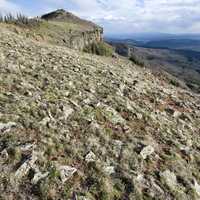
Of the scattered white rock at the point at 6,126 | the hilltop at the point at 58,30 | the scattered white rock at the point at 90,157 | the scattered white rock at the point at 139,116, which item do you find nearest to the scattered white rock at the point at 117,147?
the scattered white rock at the point at 90,157

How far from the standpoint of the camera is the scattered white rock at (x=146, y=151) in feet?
49.2

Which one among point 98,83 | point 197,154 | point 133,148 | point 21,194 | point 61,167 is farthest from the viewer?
point 98,83

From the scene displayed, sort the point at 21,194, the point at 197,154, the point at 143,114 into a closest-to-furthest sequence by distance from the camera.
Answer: the point at 21,194 → the point at 197,154 → the point at 143,114

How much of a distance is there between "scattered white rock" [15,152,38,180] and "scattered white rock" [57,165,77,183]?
3.00ft

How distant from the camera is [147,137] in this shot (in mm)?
17062

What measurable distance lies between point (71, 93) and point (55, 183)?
8961 mm

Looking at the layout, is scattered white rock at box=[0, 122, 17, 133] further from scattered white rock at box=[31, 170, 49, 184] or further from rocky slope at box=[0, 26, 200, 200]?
scattered white rock at box=[31, 170, 49, 184]

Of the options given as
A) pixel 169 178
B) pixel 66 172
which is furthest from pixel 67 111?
pixel 169 178

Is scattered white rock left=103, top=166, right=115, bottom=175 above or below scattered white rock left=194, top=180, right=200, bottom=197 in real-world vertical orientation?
above

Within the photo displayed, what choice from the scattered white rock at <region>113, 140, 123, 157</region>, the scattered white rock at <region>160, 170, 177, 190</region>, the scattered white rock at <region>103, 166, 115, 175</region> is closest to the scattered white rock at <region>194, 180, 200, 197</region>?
the scattered white rock at <region>160, 170, 177, 190</region>

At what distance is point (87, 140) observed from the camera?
14.9m

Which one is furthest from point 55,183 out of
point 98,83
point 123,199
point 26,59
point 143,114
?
point 26,59

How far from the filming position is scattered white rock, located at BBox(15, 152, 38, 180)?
37.9ft

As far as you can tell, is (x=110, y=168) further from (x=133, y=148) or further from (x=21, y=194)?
(x=21, y=194)
